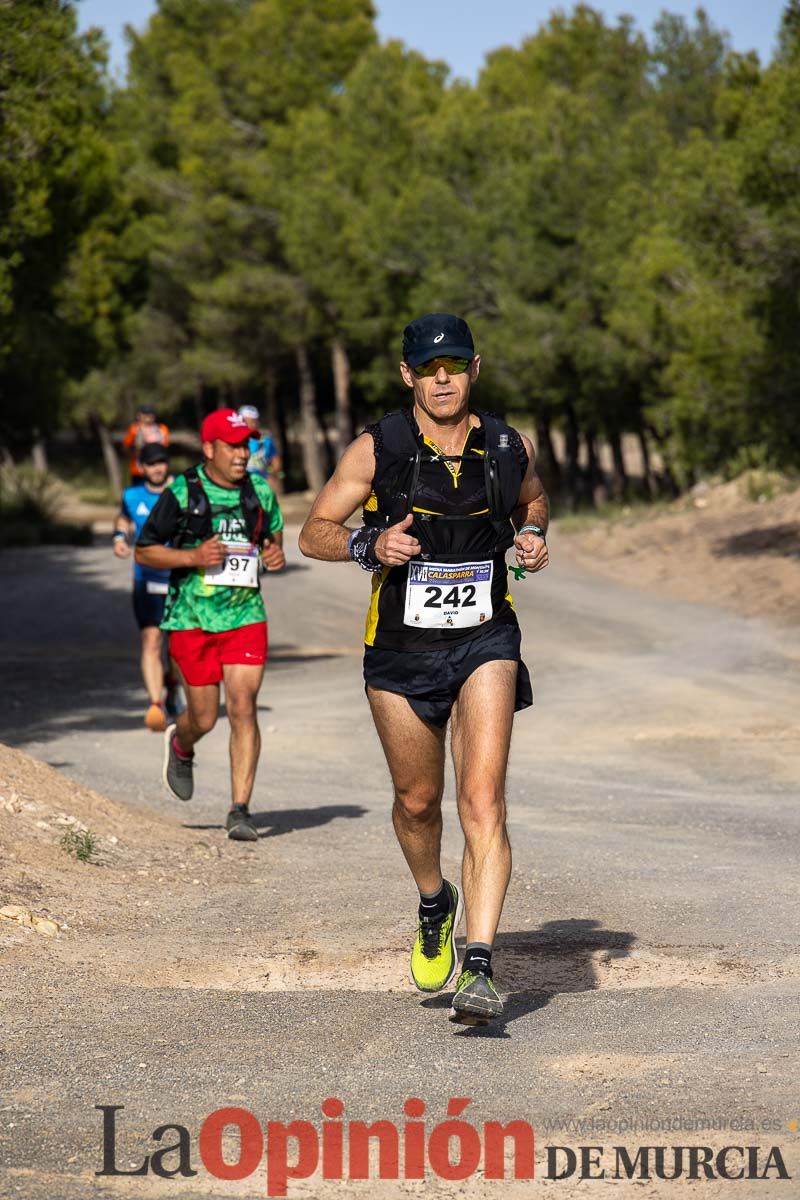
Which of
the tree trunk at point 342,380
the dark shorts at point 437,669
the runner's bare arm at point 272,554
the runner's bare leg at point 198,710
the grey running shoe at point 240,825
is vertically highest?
the tree trunk at point 342,380

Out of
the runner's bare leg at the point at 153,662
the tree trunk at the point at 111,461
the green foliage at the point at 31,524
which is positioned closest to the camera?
the runner's bare leg at the point at 153,662

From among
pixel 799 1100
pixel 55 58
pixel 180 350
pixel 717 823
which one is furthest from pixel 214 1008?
pixel 180 350

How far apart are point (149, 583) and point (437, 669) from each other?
739 centimetres

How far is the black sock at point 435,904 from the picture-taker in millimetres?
5961

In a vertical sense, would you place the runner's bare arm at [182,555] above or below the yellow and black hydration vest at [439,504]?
below

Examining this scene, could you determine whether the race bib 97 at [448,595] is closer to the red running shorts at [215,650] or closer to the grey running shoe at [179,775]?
the red running shorts at [215,650]

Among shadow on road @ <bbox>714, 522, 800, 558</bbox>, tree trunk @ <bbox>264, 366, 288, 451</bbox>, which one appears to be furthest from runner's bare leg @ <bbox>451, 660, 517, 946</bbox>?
tree trunk @ <bbox>264, 366, 288, 451</bbox>

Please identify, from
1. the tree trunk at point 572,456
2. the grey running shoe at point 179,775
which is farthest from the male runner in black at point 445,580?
the tree trunk at point 572,456

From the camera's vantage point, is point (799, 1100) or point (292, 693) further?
point (292, 693)

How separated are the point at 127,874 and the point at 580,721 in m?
6.54

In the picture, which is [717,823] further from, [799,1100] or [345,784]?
[799,1100]

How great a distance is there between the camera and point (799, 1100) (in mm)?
4676

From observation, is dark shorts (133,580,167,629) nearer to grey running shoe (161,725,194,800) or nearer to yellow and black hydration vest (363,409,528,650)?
grey running shoe (161,725,194,800)

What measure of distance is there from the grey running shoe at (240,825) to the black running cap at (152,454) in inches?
168
